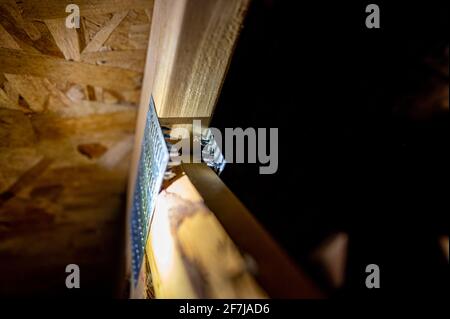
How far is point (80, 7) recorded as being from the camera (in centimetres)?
146

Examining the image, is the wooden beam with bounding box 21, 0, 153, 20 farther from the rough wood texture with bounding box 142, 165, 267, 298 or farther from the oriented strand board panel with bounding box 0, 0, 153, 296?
the rough wood texture with bounding box 142, 165, 267, 298

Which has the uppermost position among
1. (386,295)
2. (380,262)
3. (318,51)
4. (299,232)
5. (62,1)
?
(62,1)

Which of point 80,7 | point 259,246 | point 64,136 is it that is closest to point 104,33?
point 80,7

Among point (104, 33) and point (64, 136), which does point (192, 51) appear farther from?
point (64, 136)

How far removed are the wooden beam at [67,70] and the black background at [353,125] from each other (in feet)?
2.78

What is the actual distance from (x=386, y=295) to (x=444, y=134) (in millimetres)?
777

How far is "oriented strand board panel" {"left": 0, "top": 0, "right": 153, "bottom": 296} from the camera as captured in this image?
1.58 metres

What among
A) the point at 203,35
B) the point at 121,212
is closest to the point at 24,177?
the point at 121,212

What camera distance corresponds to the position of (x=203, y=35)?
Result: 1.02m

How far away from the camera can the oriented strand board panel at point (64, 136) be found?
158cm

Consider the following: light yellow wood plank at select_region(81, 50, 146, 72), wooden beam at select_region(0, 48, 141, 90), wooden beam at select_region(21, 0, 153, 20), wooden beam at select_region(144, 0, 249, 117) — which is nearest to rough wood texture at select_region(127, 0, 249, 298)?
wooden beam at select_region(144, 0, 249, 117)

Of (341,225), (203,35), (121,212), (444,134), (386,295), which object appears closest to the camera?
(203,35)

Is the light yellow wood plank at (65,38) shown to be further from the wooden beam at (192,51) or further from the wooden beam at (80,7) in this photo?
the wooden beam at (192,51)

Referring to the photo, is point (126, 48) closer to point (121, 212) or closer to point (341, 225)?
point (341, 225)
